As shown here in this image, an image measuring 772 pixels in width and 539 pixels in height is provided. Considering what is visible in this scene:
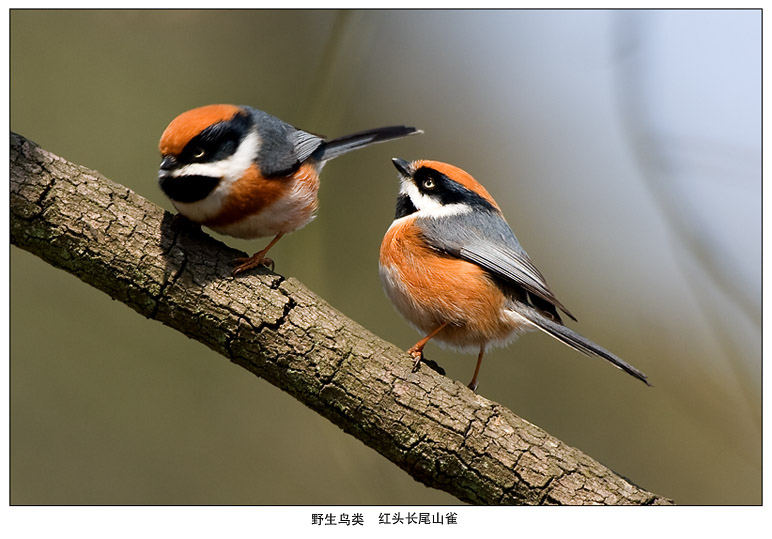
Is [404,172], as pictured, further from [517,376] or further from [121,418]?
[121,418]

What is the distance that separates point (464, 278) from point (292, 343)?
1292 millimetres

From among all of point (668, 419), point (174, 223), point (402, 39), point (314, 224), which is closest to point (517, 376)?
point (668, 419)

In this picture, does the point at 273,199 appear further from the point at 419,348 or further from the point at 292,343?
the point at 419,348

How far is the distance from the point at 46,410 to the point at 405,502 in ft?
11.8

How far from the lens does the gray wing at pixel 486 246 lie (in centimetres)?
397

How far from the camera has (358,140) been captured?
4.44 m

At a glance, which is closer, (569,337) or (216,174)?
(216,174)

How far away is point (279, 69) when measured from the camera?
6.96m

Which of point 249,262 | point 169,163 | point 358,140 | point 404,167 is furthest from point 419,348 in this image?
point 169,163

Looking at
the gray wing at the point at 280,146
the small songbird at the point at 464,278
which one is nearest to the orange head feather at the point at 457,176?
the small songbird at the point at 464,278

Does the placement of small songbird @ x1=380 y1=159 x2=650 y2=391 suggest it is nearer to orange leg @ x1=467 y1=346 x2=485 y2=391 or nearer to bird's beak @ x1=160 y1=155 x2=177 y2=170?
orange leg @ x1=467 y1=346 x2=485 y2=391

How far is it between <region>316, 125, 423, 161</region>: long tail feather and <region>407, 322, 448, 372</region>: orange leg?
1.38 metres

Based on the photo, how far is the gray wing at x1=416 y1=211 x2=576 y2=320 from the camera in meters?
3.97

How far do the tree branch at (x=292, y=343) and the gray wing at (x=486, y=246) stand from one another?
0.97 meters
